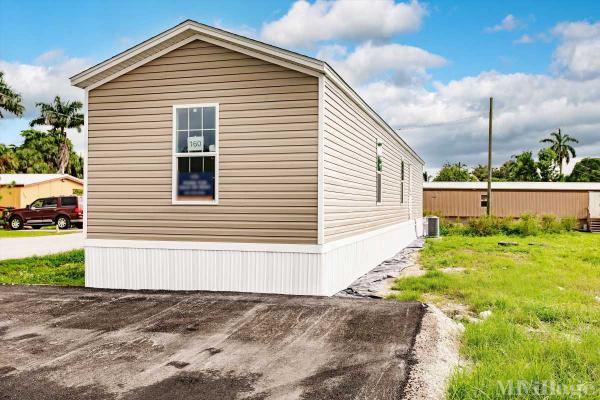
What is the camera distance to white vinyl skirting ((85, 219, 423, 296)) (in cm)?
852

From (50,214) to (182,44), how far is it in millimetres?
21707

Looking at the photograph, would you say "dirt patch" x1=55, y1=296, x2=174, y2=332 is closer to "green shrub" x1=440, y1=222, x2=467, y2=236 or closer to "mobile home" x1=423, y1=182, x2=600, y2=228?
"green shrub" x1=440, y1=222, x2=467, y2=236

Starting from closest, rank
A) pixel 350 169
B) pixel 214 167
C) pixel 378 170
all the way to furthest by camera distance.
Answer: pixel 214 167 → pixel 350 169 → pixel 378 170

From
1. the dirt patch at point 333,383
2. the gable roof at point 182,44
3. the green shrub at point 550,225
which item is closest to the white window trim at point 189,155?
the gable roof at point 182,44

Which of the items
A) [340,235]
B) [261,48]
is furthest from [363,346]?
[261,48]

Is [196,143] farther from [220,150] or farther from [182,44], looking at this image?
[182,44]

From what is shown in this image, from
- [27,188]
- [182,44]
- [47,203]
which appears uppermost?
[182,44]

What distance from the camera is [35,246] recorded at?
18234 mm

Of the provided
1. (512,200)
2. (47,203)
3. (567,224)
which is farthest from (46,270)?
(512,200)

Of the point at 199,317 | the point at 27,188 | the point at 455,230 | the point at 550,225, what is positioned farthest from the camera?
the point at 27,188

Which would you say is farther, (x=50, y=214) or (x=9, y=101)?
(x=9, y=101)

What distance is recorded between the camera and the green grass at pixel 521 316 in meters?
4.66

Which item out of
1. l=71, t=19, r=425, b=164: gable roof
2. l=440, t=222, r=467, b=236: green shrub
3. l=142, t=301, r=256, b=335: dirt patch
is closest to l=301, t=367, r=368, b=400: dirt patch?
l=142, t=301, r=256, b=335: dirt patch

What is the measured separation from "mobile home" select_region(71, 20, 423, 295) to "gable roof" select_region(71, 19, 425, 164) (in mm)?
20
